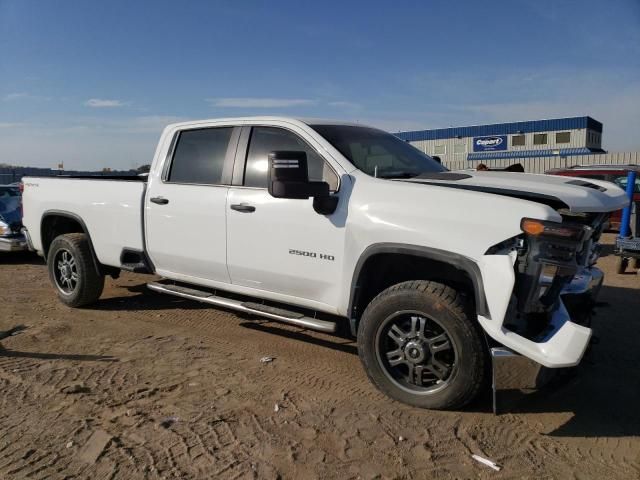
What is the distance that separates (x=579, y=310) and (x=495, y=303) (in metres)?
0.94

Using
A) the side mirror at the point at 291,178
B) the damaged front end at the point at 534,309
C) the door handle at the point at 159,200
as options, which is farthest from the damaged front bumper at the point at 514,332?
the door handle at the point at 159,200

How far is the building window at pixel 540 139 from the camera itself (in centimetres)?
3899

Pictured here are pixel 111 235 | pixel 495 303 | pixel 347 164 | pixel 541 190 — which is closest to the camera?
pixel 495 303

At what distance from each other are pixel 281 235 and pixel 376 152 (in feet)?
3.46

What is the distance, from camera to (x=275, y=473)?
282cm

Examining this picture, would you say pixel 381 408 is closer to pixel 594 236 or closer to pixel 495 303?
pixel 495 303

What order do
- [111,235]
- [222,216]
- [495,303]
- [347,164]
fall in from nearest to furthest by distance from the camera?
[495,303], [347,164], [222,216], [111,235]

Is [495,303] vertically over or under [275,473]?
over

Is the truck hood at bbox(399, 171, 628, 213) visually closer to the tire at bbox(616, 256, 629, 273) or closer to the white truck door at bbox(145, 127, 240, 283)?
the white truck door at bbox(145, 127, 240, 283)

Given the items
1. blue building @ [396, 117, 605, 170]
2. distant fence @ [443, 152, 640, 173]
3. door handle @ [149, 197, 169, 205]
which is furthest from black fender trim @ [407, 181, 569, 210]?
blue building @ [396, 117, 605, 170]

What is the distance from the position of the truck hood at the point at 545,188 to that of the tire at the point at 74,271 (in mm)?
3801

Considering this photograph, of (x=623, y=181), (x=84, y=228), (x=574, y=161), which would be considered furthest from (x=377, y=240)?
(x=574, y=161)

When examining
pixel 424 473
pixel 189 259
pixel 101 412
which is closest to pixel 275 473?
pixel 424 473

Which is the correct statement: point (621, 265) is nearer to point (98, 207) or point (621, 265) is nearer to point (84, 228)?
point (98, 207)
